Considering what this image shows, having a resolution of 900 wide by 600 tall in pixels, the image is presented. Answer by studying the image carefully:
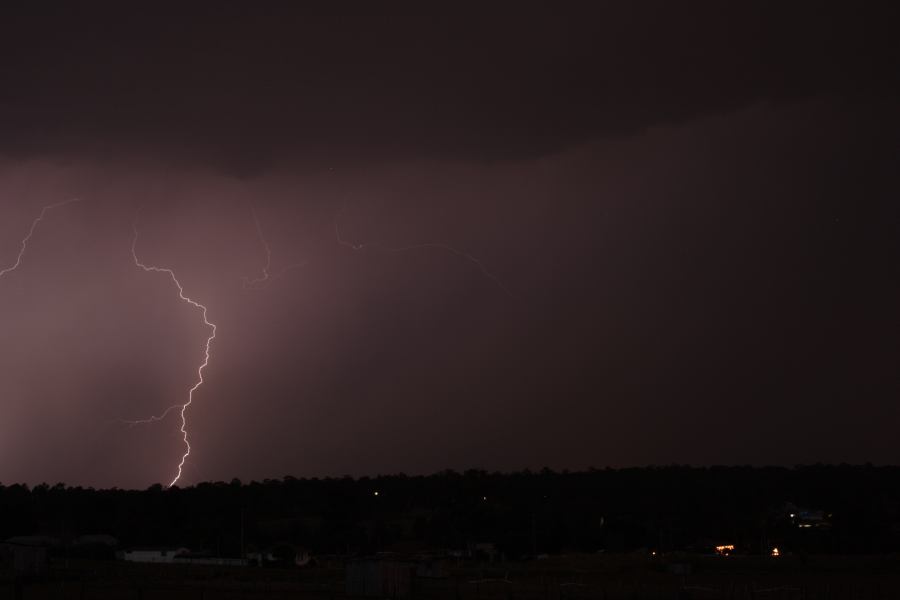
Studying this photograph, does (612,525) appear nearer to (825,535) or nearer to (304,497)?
(825,535)

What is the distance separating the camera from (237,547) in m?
80.9

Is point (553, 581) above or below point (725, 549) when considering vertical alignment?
below

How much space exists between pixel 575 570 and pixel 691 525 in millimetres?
41275

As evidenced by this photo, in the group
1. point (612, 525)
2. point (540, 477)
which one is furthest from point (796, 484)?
point (612, 525)

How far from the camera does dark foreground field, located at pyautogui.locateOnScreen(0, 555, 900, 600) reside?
141 feet

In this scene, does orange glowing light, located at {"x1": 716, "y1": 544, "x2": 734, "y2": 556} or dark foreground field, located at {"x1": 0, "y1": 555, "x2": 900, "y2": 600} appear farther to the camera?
orange glowing light, located at {"x1": 716, "y1": 544, "x2": 734, "y2": 556}

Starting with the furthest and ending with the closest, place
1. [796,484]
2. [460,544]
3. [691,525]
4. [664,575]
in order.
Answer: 1. [796,484]
2. [691,525]
3. [460,544]
4. [664,575]

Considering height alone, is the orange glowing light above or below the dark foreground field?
above

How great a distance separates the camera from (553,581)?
180ft

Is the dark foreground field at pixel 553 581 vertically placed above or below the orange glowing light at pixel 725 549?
below

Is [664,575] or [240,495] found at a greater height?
[240,495]

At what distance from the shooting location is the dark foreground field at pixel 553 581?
4284cm

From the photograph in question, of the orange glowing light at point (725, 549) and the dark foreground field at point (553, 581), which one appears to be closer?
the dark foreground field at point (553, 581)

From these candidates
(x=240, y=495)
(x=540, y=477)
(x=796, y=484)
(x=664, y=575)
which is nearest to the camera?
(x=664, y=575)
